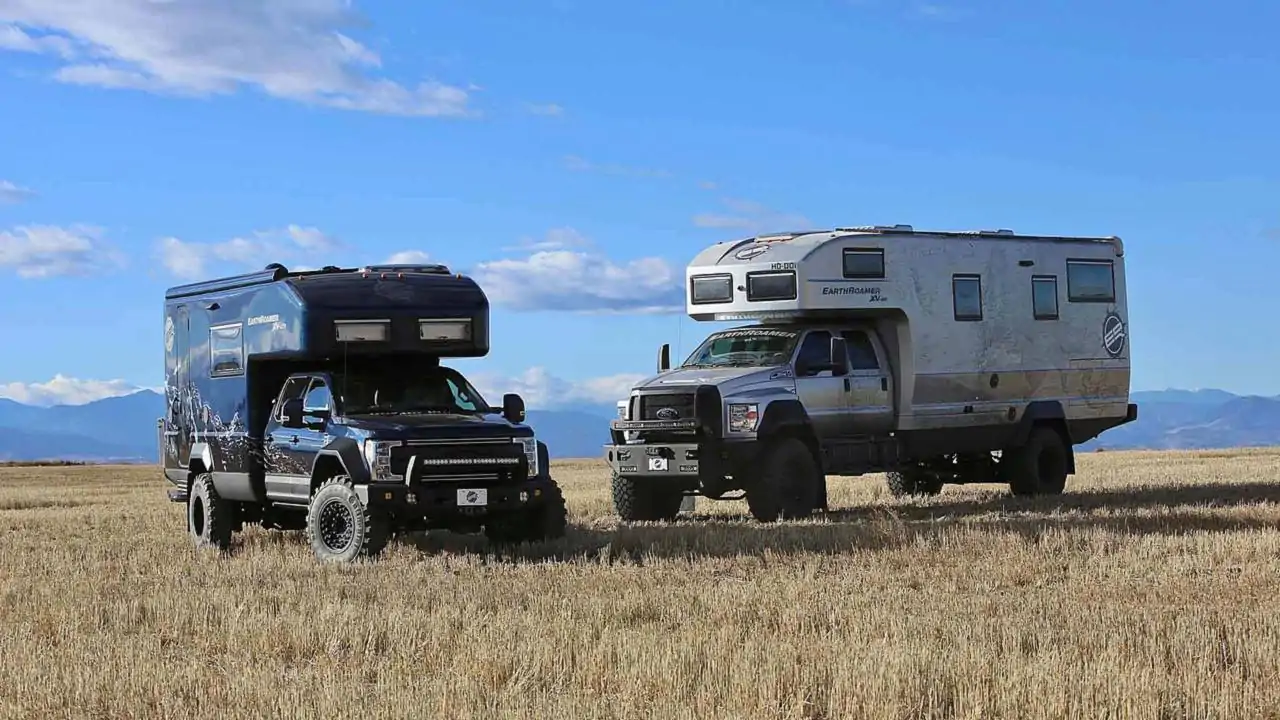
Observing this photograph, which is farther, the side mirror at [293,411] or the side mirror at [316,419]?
the side mirror at [316,419]

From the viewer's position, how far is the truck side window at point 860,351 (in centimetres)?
2161

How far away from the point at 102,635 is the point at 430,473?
530cm

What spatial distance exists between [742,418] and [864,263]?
2781 millimetres

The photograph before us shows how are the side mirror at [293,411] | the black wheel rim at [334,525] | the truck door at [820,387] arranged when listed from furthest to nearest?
the truck door at [820,387]
the side mirror at [293,411]
the black wheel rim at [334,525]

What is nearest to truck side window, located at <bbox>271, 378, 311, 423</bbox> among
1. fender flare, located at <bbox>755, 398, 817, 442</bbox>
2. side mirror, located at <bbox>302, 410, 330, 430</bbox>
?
side mirror, located at <bbox>302, 410, 330, 430</bbox>

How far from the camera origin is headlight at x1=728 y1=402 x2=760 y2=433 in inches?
791

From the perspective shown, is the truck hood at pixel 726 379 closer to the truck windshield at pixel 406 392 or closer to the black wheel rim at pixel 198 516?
the truck windshield at pixel 406 392

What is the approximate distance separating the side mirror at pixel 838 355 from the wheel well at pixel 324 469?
6587mm

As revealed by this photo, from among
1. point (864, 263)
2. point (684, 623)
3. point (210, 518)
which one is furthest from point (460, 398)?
point (684, 623)

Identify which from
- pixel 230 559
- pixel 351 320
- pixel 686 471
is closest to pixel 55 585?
pixel 230 559

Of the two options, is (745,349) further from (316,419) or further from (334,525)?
(334,525)

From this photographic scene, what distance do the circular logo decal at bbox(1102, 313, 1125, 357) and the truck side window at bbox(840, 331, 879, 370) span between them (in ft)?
15.3

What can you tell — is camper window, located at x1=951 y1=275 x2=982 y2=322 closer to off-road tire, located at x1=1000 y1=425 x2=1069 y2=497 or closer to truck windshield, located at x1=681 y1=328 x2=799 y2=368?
off-road tire, located at x1=1000 y1=425 x2=1069 y2=497

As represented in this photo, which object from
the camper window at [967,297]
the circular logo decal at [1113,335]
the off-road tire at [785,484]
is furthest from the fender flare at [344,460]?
the circular logo decal at [1113,335]
